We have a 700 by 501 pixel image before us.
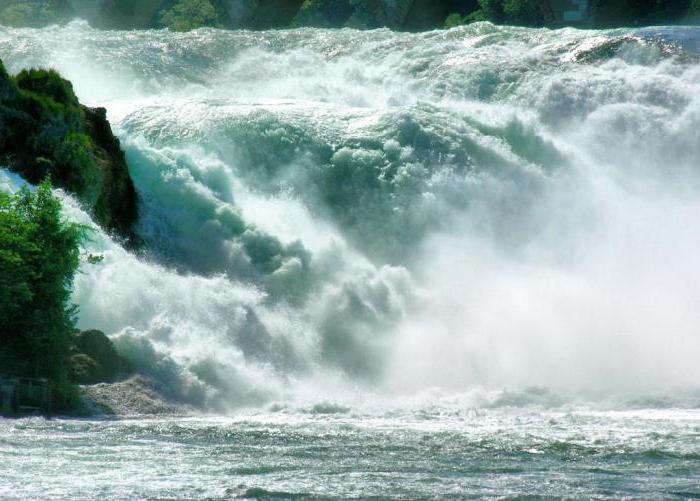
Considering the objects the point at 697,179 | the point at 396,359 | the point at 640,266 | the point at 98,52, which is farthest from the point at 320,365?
the point at 98,52

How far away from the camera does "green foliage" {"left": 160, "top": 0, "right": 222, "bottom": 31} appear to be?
292 feet

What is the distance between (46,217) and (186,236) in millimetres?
7829

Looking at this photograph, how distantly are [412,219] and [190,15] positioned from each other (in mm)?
59795

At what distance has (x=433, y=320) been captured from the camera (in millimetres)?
33219

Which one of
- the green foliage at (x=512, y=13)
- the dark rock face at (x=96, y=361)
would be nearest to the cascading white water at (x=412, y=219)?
the dark rock face at (x=96, y=361)

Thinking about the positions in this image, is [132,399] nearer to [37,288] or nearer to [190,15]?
[37,288]

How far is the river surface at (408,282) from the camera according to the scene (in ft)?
71.0

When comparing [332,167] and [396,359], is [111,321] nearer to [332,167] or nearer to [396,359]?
[396,359]

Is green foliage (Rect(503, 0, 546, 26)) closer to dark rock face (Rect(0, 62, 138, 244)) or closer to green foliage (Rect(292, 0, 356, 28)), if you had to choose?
green foliage (Rect(292, 0, 356, 28))

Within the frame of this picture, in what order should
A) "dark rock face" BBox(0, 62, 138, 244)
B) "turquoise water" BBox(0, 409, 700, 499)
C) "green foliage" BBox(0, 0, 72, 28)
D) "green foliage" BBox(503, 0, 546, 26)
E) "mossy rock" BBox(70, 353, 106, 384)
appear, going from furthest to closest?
"green foliage" BBox(0, 0, 72, 28), "green foliage" BBox(503, 0, 546, 26), "dark rock face" BBox(0, 62, 138, 244), "mossy rock" BBox(70, 353, 106, 384), "turquoise water" BBox(0, 409, 700, 499)

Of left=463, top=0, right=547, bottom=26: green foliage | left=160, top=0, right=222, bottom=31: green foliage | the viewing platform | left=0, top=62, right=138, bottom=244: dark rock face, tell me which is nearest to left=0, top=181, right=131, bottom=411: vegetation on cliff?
the viewing platform

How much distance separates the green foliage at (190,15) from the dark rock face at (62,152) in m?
52.2

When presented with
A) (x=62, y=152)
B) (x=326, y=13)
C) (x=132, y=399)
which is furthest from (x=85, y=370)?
(x=326, y=13)

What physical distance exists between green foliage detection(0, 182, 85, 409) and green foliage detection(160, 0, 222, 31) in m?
60.4
